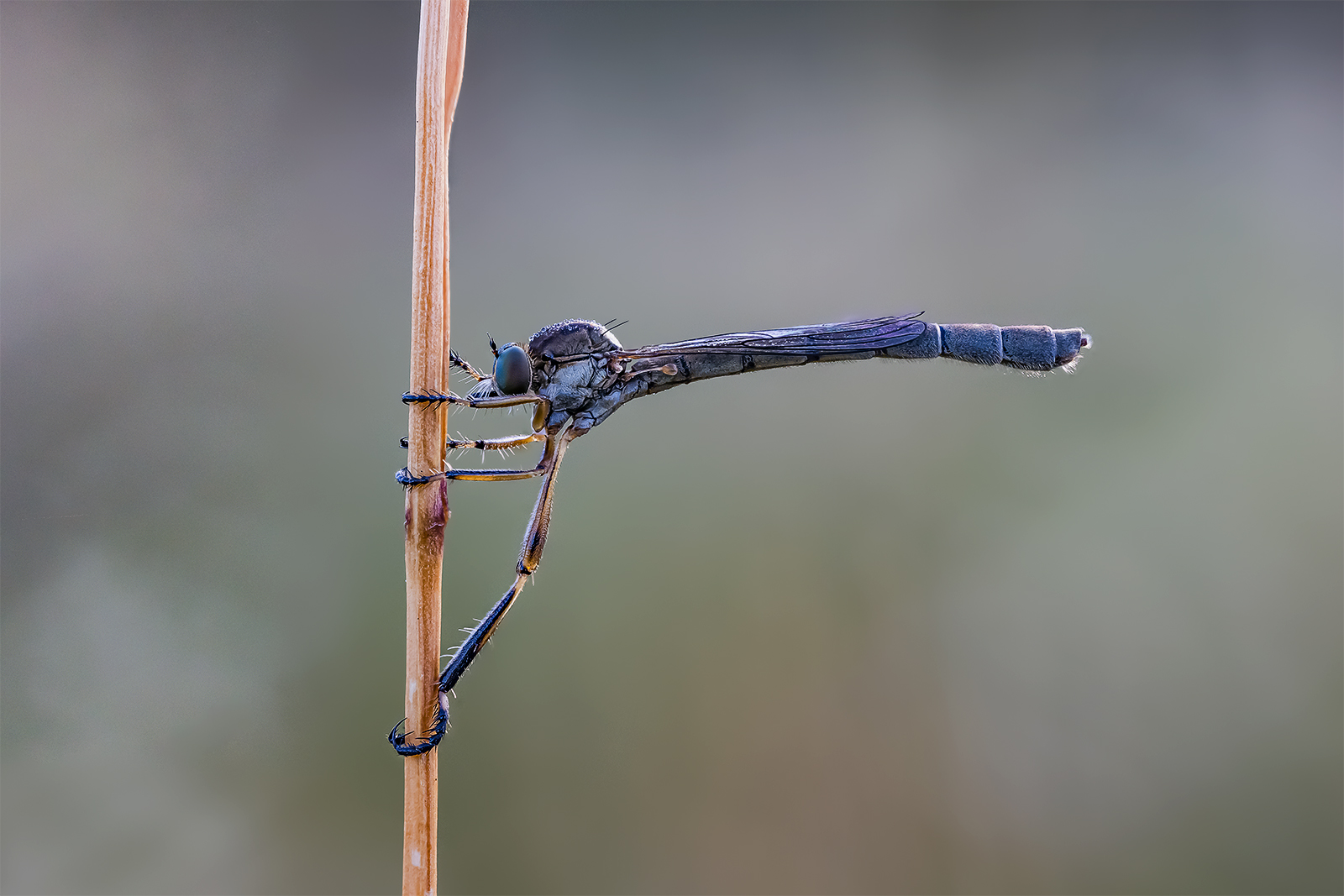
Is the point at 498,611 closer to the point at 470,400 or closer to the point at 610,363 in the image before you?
the point at 470,400

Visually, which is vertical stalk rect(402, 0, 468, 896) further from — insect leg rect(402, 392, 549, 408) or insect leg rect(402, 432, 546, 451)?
insect leg rect(402, 432, 546, 451)

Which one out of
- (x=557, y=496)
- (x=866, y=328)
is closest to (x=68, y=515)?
(x=557, y=496)

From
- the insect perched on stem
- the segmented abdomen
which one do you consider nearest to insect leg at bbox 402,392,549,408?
the insect perched on stem

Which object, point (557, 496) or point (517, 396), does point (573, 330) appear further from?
point (557, 496)

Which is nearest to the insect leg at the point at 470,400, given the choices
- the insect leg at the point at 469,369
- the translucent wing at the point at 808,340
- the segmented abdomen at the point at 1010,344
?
the insect leg at the point at 469,369

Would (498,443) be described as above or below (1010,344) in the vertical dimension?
below

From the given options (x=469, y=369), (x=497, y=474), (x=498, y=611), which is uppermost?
(x=469, y=369)

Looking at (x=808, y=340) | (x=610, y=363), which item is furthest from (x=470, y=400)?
(x=808, y=340)
